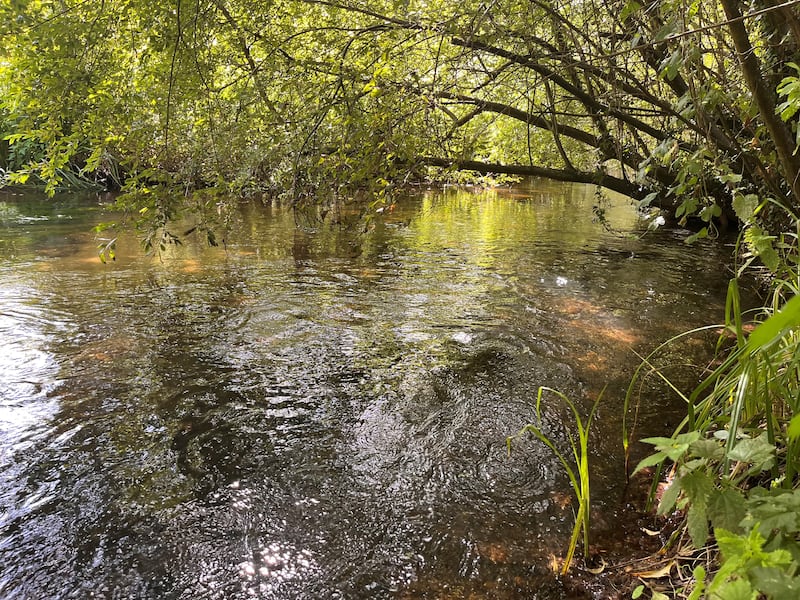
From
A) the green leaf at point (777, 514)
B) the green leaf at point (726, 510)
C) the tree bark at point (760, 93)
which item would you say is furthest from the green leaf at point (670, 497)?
the tree bark at point (760, 93)

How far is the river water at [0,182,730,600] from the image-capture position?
2760 millimetres

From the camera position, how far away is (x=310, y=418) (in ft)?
13.6

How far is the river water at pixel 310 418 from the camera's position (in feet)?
9.05

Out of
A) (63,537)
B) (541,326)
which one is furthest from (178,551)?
(541,326)

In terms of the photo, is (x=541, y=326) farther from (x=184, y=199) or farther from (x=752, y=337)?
(x=752, y=337)

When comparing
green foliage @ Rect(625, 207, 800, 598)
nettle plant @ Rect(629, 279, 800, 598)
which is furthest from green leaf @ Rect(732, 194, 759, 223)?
nettle plant @ Rect(629, 279, 800, 598)

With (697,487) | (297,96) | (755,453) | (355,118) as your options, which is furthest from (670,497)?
(297,96)

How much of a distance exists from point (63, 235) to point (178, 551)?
1123 centimetres

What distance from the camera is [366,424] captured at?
4.06 meters

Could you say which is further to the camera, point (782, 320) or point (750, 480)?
point (750, 480)

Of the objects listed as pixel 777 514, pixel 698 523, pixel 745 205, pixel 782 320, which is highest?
pixel 745 205

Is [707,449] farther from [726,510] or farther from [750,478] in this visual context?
[750,478]

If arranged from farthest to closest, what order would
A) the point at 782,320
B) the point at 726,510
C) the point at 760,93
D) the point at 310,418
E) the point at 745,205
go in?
the point at 310,418 → the point at 760,93 → the point at 745,205 → the point at 726,510 → the point at 782,320

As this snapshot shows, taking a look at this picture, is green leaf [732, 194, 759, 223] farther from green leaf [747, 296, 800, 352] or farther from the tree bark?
green leaf [747, 296, 800, 352]
